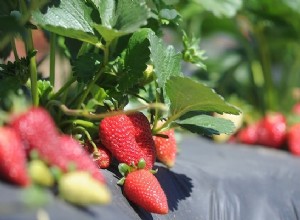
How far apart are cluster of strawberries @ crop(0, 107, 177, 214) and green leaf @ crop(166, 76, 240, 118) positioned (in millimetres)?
61

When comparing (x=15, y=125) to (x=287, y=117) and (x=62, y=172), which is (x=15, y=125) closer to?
(x=62, y=172)

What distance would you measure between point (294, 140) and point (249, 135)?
0.15 meters

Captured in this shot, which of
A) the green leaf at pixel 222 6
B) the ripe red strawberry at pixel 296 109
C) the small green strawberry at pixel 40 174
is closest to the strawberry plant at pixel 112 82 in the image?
the small green strawberry at pixel 40 174

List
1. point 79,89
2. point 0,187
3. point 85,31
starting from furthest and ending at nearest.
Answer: point 79,89 → point 85,31 → point 0,187

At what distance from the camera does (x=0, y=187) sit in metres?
0.65

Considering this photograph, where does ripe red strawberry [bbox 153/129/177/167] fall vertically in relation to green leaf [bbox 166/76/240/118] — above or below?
below

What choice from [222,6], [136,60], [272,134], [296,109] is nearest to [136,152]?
[136,60]

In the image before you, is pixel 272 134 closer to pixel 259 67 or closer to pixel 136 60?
pixel 259 67

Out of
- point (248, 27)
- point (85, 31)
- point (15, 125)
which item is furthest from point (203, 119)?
point (248, 27)

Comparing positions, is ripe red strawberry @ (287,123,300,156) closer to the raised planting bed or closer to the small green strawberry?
the raised planting bed

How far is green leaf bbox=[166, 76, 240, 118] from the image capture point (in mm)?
827

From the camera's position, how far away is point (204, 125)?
0.92 meters

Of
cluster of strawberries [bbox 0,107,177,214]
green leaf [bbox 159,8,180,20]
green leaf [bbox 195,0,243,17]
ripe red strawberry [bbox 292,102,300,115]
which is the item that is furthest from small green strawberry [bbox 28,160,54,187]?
ripe red strawberry [bbox 292,102,300,115]

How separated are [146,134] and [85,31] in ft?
0.52
